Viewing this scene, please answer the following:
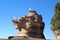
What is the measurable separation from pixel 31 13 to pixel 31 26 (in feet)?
12.8

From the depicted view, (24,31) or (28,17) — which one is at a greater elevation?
(28,17)

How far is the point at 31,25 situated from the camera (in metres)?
44.1

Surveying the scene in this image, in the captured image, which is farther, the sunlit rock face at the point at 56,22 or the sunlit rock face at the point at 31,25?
the sunlit rock face at the point at 31,25

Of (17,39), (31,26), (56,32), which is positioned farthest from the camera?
(31,26)

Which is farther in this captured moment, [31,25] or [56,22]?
[31,25]

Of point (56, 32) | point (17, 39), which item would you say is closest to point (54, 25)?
point (56, 32)

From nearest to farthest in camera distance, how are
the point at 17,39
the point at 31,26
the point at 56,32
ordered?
the point at 56,32, the point at 17,39, the point at 31,26

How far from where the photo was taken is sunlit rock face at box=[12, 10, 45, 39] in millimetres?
44344

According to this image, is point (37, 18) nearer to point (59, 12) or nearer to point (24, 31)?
point (24, 31)

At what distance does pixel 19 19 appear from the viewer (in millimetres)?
45688

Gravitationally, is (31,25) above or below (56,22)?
below

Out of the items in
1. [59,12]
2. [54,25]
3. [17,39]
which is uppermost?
[59,12]

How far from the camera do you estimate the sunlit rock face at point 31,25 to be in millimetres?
44344

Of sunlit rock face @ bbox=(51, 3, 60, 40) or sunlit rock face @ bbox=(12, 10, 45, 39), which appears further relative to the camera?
sunlit rock face @ bbox=(12, 10, 45, 39)
